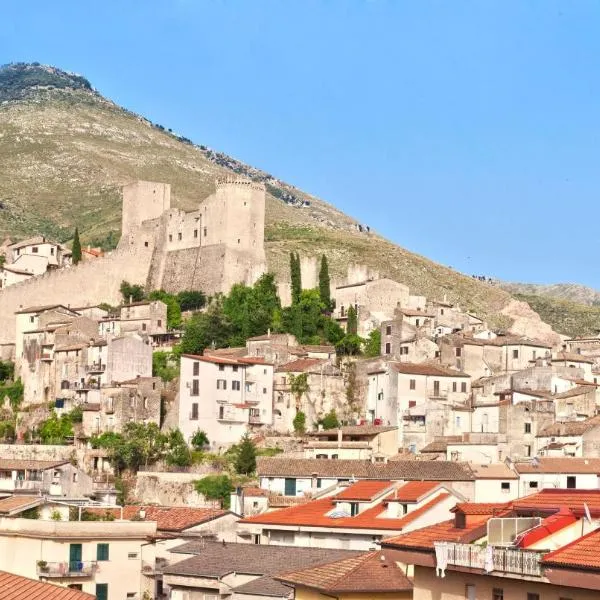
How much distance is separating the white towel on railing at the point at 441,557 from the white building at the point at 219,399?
193 feet

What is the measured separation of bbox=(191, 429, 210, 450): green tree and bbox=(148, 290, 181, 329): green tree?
1877 centimetres

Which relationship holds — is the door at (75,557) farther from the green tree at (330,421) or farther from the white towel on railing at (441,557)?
the green tree at (330,421)

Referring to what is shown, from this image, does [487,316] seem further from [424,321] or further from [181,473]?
[181,473]

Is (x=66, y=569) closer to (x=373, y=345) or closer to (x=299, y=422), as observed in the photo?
(x=299, y=422)

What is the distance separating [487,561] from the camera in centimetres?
1975

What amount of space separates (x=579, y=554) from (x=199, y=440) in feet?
202

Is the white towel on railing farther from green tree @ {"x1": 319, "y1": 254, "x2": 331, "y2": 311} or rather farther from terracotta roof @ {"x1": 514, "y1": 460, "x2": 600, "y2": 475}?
green tree @ {"x1": 319, "y1": 254, "x2": 331, "y2": 311}

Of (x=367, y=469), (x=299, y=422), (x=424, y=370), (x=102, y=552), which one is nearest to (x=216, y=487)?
(x=299, y=422)

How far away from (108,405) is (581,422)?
26.5 meters

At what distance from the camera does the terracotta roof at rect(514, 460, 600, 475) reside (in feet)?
196

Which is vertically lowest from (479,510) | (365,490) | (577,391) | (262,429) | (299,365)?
(365,490)

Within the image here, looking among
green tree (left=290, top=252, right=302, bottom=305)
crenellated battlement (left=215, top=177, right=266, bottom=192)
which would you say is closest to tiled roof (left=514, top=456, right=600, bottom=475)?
green tree (left=290, top=252, right=302, bottom=305)

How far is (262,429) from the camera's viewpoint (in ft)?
268

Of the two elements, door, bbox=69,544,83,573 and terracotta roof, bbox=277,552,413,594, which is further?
door, bbox=69,544,83,573
